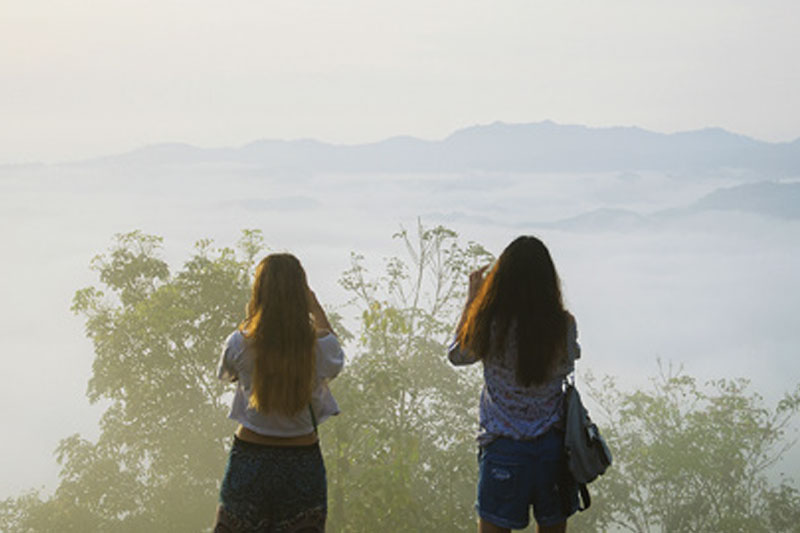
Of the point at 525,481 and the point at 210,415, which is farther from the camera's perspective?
the point at 210,415

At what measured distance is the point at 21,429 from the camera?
96250mm

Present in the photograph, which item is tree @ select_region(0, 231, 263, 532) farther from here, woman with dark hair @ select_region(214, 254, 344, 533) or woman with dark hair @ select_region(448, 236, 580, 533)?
woman with dark hair @ select_region(448, 236, 580, 533)

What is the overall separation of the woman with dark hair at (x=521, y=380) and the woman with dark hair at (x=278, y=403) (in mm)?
500

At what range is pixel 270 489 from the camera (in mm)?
2982

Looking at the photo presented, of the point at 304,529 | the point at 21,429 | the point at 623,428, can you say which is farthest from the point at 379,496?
the point at 21,429

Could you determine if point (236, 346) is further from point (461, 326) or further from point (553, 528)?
point (553, 528)

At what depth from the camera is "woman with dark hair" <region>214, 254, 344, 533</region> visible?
9.57 feet

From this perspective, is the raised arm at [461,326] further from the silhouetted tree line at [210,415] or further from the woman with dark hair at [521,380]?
the silhouetted tree line at [210,415]

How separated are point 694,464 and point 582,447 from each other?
1846 cm

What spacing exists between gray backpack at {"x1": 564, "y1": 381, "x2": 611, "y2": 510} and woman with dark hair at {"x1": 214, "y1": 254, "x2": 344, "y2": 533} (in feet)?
2.59

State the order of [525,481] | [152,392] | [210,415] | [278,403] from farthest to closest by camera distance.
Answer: [210,415] → [152,392] → [525,481] → [278,403]

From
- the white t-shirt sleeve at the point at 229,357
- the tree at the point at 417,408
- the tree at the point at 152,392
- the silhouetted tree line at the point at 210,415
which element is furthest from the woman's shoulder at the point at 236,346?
the tree at the point at 152,392

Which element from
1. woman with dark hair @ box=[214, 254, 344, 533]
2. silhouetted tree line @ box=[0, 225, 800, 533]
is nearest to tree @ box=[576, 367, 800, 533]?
silhouetted tree line @ box=[0, 225, 800, 533]

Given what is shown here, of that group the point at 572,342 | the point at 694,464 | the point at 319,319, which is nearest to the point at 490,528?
A: the point at 572,342
